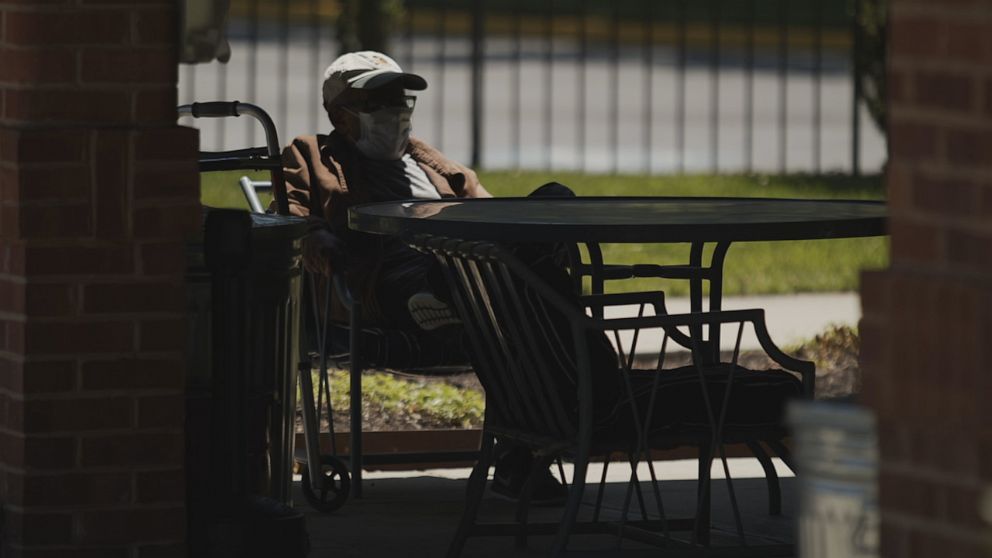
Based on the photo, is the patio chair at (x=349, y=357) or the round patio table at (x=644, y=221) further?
the patio chair at (x=349, y=357)

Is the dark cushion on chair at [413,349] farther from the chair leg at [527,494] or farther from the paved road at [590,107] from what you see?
the paved road at [590,107]

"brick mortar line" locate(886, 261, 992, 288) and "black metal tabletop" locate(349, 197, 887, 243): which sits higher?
"black metal tabletop" locate(349, 197, 887, 243)

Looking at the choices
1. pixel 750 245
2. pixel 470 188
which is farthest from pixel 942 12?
pixel 750 245

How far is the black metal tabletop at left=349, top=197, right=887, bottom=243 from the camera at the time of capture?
15.8ft

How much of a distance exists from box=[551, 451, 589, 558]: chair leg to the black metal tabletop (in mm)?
521

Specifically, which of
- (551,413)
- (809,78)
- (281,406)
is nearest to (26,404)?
(281,406)

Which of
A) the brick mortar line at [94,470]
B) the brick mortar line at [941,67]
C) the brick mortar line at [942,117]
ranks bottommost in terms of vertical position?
the brick mortar line at [94,470]

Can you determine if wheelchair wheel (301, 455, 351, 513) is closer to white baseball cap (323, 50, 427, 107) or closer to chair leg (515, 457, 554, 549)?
chair leg (515, 457, 554, 549)

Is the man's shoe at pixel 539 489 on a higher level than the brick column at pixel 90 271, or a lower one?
lower

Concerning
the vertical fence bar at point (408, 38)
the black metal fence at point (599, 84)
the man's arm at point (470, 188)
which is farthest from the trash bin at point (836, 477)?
the vertical fence bar at point (408, 38)

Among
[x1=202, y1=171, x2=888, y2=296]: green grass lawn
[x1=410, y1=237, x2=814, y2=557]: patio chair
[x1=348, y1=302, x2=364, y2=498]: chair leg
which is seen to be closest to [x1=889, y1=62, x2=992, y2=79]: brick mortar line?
[x1=410, y1=237, x2=814, y2=557]: patio chair

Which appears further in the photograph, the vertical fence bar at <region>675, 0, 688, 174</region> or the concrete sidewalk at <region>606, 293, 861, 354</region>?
the vertical fence bar at <region>675, 0, 688, 174</region>

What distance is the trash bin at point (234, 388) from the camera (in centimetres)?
462

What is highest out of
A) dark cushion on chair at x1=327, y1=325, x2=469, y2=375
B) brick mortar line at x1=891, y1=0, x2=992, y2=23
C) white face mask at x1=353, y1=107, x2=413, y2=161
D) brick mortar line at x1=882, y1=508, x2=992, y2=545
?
white face mask at x1=353, y1=107, x2=413, y2=161
